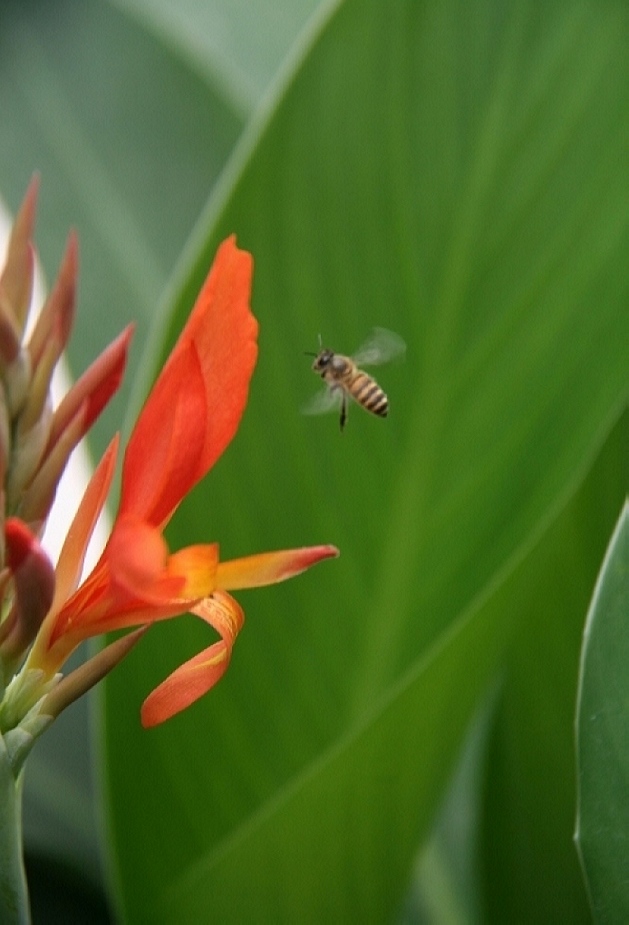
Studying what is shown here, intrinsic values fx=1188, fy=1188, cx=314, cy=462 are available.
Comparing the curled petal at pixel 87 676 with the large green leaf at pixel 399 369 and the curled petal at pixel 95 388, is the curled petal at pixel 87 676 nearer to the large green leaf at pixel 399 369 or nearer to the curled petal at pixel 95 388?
the curled petal at pixel 95 388

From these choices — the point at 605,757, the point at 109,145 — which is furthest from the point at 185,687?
the point at 109,145

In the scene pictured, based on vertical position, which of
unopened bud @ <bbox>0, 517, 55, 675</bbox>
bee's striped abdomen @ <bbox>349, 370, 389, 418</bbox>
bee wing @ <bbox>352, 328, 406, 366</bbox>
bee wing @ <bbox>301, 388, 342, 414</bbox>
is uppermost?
bee wing @ <bbox>352, 328, 406, 366</bbox>

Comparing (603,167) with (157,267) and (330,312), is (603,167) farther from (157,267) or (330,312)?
(157,267)

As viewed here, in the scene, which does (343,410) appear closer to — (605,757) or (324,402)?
(324,402)

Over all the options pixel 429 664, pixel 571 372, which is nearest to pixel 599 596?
pixel 429 664

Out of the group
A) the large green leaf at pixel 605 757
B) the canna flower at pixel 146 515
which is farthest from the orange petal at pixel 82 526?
the large green leaf at pixel 605 757

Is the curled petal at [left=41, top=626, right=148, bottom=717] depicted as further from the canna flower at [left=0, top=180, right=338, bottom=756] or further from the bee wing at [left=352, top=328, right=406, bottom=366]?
the bee wing at [left=352, top=328, right=406, bottom=366]

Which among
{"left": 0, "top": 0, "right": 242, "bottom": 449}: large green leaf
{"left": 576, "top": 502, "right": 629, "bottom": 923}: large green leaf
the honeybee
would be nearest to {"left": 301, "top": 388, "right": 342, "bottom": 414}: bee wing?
the honeybee
